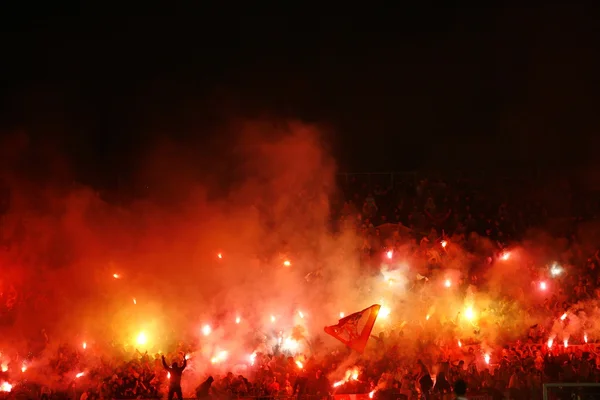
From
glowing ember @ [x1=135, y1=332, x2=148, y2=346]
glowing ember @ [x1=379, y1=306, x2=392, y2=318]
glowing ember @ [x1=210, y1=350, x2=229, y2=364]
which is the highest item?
glowing ember @ [x1=379, y1=306, x2=392, y2=318]

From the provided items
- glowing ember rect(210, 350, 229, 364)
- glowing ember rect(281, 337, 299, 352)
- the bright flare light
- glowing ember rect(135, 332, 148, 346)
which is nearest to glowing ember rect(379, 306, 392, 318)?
glowing ember rect(281, 337, 299, 352)

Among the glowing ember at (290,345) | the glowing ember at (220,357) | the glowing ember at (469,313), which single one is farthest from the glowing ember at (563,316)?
the glowing ember at (220,357)

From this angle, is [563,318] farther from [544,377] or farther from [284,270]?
[284,270]

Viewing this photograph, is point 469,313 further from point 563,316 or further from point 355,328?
point 355,328

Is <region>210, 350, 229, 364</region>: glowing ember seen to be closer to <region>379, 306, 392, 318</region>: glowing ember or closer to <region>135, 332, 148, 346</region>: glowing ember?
<region>135, 332, 148, 346</region>: glowing ember

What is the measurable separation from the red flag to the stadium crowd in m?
0.53

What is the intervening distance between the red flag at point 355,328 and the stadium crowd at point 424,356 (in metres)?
0.53

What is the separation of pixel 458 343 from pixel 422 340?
0.68 metres

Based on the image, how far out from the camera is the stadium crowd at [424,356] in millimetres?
10062

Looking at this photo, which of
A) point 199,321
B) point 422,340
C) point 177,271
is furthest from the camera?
point 177,271

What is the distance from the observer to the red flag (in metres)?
11.2

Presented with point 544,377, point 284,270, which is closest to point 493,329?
point 544,377

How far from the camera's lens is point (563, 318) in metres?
12.4

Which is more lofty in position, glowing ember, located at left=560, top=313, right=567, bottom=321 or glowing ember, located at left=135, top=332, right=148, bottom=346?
glowing ember, located at left=560, top=313, right=567, bottom=321
